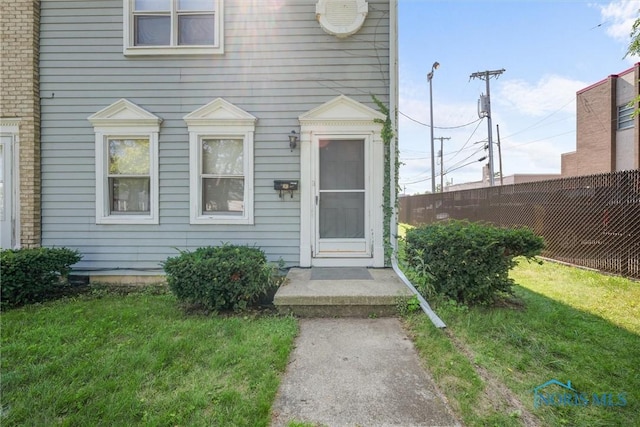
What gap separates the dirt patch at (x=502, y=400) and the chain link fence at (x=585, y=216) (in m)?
4.10

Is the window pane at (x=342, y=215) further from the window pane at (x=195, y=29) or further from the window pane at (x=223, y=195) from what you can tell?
the window pane at (x=195, y=29)

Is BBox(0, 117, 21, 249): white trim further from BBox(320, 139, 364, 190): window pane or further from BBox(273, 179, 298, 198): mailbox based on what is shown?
BBox(320, 139, 364, 190): window pane

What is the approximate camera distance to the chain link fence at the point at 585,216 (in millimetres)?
4434

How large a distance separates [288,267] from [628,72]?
18504mm

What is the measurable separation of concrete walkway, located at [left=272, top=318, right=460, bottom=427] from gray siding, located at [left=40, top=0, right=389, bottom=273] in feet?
6.74

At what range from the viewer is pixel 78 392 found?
194cm

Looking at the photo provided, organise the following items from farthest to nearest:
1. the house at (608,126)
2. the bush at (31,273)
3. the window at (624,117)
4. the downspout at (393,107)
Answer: the window at (624,117) < the house at (608,126) < the downspout at (393,107) < the bush at (31,273)

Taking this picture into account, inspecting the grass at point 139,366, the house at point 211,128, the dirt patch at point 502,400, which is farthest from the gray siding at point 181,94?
the dirt patch at point 502,400

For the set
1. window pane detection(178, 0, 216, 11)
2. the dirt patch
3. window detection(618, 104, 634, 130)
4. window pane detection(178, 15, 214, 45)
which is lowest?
the dirt patch

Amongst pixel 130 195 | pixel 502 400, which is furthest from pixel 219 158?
pixel 502 400

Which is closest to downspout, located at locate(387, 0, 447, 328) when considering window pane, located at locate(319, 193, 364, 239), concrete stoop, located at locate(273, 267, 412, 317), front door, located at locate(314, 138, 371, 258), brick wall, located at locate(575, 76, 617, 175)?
front door, located at locate(314, 138, 371, 258)

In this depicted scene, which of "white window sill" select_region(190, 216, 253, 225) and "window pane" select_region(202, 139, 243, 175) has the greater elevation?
"window pane" select_region(202, 139, 243, 175)

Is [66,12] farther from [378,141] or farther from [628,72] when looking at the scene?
[628,72]

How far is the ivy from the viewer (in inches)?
175
